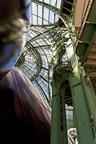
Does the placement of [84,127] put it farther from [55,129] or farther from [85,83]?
[85,83]

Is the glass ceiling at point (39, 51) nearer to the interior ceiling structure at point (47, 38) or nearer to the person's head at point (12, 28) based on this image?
the interior ceiling structure at point (47, 38)

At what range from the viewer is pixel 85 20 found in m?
7.49

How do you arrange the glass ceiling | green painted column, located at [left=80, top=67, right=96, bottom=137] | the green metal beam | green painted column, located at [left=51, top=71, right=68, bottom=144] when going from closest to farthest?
green painted column, located at [left=80, top=67, right=96, bottom=137]
green painted column, located at [left=51, top=71, right=68, bottom=144]
the green metal beam
the glass ceiling

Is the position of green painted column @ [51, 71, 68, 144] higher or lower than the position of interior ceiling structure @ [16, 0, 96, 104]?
lower

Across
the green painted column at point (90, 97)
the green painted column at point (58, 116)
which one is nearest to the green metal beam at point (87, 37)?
the green painted column at point (90, 97)

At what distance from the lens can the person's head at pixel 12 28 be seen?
1878mm

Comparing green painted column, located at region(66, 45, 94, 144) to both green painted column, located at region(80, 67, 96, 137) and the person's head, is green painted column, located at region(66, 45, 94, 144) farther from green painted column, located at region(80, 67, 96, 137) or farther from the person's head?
the person's head

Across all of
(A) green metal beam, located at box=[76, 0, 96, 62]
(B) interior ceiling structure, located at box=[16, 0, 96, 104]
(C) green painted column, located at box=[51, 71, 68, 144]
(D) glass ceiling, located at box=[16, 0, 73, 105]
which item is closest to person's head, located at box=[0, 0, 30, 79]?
(C) green painted column, located at box=[51, 71, 68, 144]

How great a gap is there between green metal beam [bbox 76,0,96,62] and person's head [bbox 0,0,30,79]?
520 cm

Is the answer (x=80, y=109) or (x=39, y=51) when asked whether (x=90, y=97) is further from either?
(x=39, y=51)

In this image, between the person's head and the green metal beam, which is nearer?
the person's head

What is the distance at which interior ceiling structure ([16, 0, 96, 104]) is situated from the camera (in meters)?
10.1

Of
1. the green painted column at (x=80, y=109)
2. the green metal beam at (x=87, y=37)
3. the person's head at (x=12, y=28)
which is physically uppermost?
the green metal beam at (x=87, y=37)

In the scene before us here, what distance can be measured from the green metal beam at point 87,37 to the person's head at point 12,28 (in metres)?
5.20
